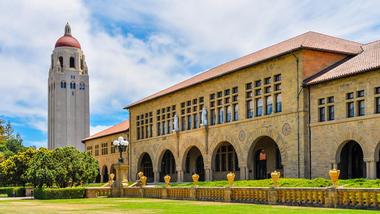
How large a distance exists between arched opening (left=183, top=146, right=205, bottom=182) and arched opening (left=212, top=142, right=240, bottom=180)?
14.7 ft

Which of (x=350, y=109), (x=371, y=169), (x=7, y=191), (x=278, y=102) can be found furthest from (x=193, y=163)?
(x=371, y=169)

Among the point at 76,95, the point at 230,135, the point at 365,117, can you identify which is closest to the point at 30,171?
the point at 230,135

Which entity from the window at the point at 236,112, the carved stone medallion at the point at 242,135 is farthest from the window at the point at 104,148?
the carved stone medallion at the point at 242,135

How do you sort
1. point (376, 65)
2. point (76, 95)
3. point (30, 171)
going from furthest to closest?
point (76, 95) → point (30, 171) → point (376, 65)

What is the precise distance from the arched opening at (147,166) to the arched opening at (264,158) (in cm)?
2112

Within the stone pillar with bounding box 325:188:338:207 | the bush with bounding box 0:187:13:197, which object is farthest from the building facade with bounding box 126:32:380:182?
the bush with bounding box 0:187:13:197

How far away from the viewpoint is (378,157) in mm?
36438

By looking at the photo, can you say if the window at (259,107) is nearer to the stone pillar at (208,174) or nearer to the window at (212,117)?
the window at (212,117)

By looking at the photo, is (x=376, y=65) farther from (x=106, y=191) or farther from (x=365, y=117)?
(x=106, y=191)

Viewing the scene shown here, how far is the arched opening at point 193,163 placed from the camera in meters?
59.9

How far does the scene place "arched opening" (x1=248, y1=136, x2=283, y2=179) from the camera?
47200mm

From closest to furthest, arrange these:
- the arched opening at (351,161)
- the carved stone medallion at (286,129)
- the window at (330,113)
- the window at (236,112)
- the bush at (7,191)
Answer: the window at (330,113) → the arched opening at (351,161) → the carved stone medallion at (286,129) → the window at (236,112) → the bush at (7,191)

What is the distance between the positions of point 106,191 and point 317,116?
17.0 m

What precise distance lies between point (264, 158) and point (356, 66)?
13471 mm
